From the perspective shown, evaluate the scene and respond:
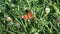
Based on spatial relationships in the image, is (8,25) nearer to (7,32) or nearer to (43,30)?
(7,32)

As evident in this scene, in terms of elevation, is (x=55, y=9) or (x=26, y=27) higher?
(x=55, y=9)

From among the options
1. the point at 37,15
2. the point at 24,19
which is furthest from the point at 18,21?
the point at 37,15

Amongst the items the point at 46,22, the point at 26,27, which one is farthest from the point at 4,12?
the point at 46,22

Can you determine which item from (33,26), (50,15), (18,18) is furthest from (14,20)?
(50,15)

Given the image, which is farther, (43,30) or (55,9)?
(55,9)

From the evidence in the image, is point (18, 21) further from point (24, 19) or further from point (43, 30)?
point (43, 30)

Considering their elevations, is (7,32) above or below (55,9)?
below
